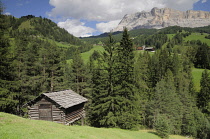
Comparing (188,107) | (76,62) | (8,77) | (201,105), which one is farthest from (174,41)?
(8,77)

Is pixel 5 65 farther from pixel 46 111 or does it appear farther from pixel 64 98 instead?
pixel 64 98

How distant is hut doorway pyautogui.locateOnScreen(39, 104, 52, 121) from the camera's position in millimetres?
24297

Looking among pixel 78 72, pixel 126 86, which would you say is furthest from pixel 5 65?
pixel 126 86

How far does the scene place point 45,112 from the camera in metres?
24.5

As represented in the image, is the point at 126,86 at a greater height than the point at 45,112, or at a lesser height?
greater

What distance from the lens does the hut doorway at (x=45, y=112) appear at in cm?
2430

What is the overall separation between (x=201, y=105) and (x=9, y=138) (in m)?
75.7

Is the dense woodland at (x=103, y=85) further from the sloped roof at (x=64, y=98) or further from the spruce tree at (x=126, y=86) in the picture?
the sloped roof at (x=64, y=98)

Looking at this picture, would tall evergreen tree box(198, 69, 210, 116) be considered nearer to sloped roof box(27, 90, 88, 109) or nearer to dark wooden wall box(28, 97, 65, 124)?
sloped roof box(27, 90, 88, 109)

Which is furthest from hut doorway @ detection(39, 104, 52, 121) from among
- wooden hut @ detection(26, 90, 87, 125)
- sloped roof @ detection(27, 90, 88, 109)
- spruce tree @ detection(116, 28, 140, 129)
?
spruce tree @ detection(116, 28, 140, 129)

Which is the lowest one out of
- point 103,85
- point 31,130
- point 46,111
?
point 46,111

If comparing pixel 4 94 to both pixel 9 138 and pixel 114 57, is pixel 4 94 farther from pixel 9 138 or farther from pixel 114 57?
pixel 114 57

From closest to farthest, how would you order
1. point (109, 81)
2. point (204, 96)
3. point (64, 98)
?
point (64, 98)
point (109, 81)
point (204, 96)

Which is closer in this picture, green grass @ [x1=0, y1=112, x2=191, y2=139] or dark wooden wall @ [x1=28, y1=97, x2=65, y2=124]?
green grass @ [x1=0, y1=112, x2=191, y2=139]
